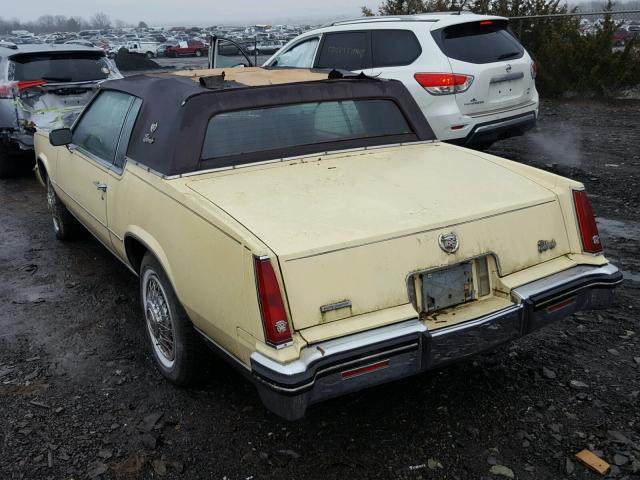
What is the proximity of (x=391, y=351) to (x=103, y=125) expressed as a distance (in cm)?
294

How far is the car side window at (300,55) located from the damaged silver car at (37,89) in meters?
2.64

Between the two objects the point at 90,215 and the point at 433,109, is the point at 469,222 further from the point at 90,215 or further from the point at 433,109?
the point at 433,109

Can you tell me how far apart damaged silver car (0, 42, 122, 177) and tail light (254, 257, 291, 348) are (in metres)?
6.32

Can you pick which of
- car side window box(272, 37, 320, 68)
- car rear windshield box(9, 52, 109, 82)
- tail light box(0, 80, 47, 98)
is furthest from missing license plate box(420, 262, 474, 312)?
car rear windshield box(9, 52, 109, 82)

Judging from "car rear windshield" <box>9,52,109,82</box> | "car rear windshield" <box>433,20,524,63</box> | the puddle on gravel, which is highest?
"car rear windshield" <box>9,52,109,82</box>

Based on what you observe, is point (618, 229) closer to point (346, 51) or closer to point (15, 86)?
point (346, 51)

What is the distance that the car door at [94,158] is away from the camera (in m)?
4.17

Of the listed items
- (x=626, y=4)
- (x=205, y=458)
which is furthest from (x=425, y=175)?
(x=626, y=4)

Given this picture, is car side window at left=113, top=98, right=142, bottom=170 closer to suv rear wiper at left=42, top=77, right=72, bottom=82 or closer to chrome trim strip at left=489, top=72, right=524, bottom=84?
chrome trim strip at left=489, top=72, right=524, bottom=84

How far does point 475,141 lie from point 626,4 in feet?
48.2

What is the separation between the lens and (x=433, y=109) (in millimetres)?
6859

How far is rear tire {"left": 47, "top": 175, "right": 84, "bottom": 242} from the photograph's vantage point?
5723 millimetres

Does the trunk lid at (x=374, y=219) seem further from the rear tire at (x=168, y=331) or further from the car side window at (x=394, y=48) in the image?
the car side window at (x=394, y=48)

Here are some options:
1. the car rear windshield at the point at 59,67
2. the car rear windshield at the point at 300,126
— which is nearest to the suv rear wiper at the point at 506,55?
the car rear windshield at the point at 300,126
